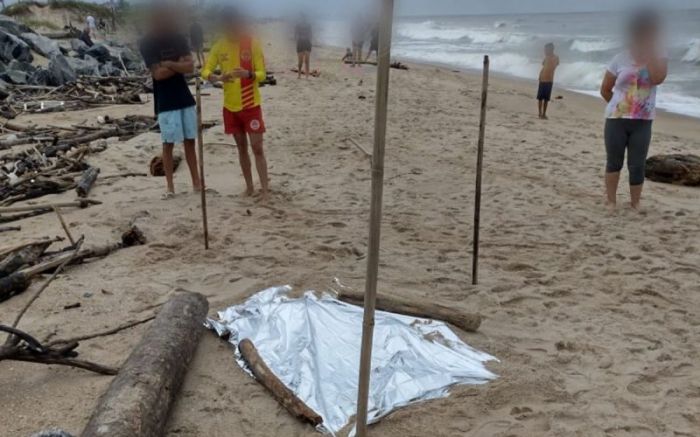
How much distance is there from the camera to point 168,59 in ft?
16.1

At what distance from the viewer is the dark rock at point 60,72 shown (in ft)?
43.2

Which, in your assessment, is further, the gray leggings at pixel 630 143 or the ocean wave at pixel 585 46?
the ocean wave at pixel 585 46

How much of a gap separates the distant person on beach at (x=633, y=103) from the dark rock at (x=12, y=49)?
632 inches

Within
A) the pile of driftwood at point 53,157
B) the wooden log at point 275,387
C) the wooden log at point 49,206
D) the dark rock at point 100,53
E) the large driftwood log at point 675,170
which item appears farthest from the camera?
the dark rock at point 100,53

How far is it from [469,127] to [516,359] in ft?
23.8

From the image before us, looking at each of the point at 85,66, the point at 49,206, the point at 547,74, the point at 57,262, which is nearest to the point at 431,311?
the point at 57,262

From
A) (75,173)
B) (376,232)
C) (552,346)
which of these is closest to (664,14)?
(552,346)

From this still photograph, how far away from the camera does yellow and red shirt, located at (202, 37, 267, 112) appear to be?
193 inches

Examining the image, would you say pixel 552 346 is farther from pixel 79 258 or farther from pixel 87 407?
pixel 79 258

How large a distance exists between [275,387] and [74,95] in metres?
11.2

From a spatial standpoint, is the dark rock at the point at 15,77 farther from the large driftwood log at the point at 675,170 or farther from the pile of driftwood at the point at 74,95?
the large driftwood log at the point at 675,170

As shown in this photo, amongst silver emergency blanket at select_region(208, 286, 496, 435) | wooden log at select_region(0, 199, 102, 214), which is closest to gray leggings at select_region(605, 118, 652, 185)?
silver emergency blanket at select_region(208, 286, 496, 435)

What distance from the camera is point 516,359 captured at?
301cm

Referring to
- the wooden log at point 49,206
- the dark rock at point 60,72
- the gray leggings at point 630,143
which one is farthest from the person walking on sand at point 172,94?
the dark rock at point 60,72
